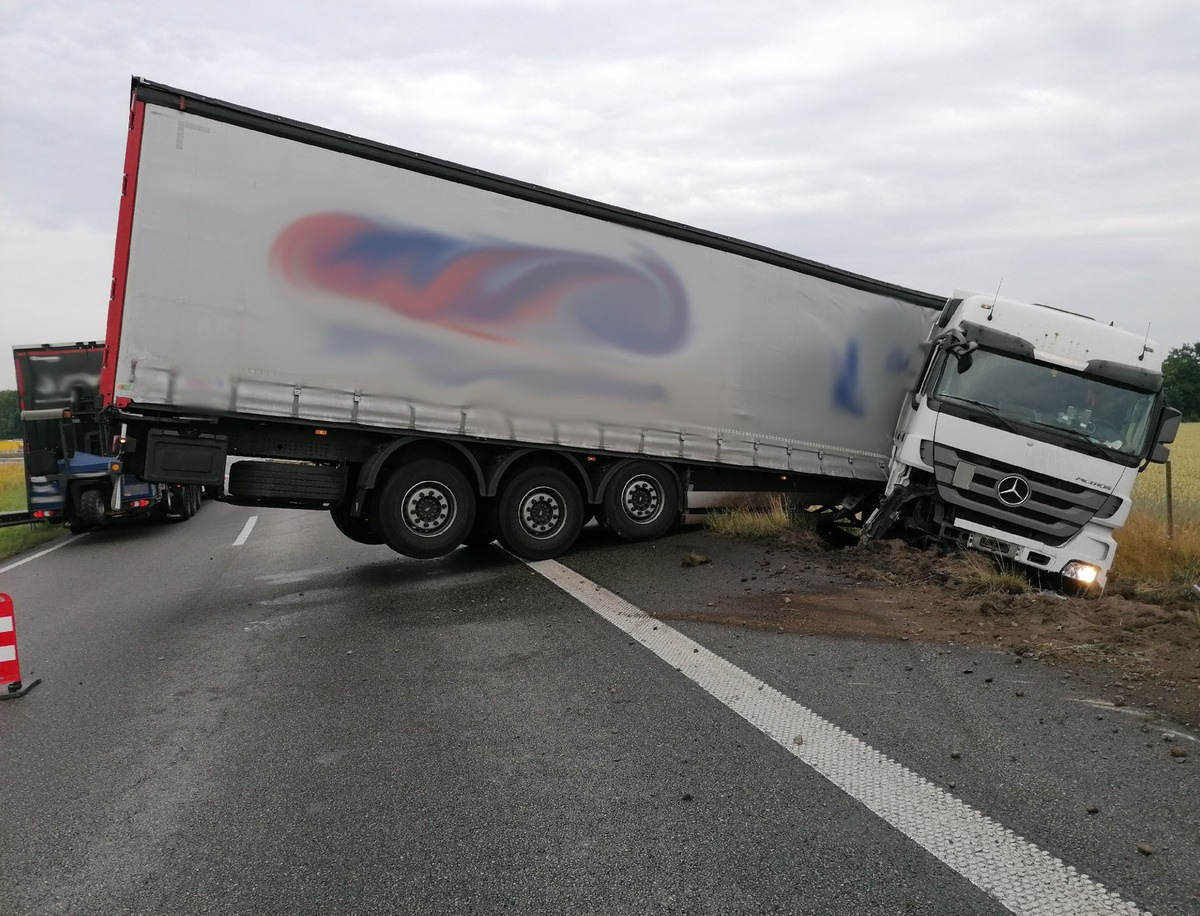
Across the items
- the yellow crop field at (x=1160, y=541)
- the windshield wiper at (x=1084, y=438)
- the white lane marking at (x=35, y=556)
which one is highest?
the windshield wiper at (x=1084, y=438)

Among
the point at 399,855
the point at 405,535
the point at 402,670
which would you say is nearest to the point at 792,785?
the point at 399,855

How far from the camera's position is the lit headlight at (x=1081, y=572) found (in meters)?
8.71

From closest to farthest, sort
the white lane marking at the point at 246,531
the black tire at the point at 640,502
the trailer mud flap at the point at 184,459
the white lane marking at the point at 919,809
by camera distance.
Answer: the white lane marking at the point at 919,809 → the trailer mud flap at the point at 184,459 → the black tire at the point at 640,502 → the white lane marking at the point at 246,531

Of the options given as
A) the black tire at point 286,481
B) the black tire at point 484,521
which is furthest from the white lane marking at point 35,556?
the black tire at point 484,521

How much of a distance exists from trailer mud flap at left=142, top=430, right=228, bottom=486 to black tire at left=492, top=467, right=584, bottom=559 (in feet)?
8.85

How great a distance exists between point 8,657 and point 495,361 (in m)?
4.69

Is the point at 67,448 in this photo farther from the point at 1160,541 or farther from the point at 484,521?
the point at 1160,541

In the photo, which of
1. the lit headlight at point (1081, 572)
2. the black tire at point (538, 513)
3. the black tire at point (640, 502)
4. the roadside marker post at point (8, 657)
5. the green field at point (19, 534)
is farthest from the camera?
the green field at point (19, 534)

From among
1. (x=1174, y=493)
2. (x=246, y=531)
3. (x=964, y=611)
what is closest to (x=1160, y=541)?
(x=964, y=611)

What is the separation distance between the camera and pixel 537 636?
6582 millimetres

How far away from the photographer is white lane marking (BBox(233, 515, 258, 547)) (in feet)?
43.1

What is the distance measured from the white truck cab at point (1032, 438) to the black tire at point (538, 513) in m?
3.27

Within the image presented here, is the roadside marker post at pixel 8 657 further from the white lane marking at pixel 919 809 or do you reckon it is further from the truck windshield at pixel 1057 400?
the truck windshield at pixel 1057 400

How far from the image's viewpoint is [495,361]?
8898mm
